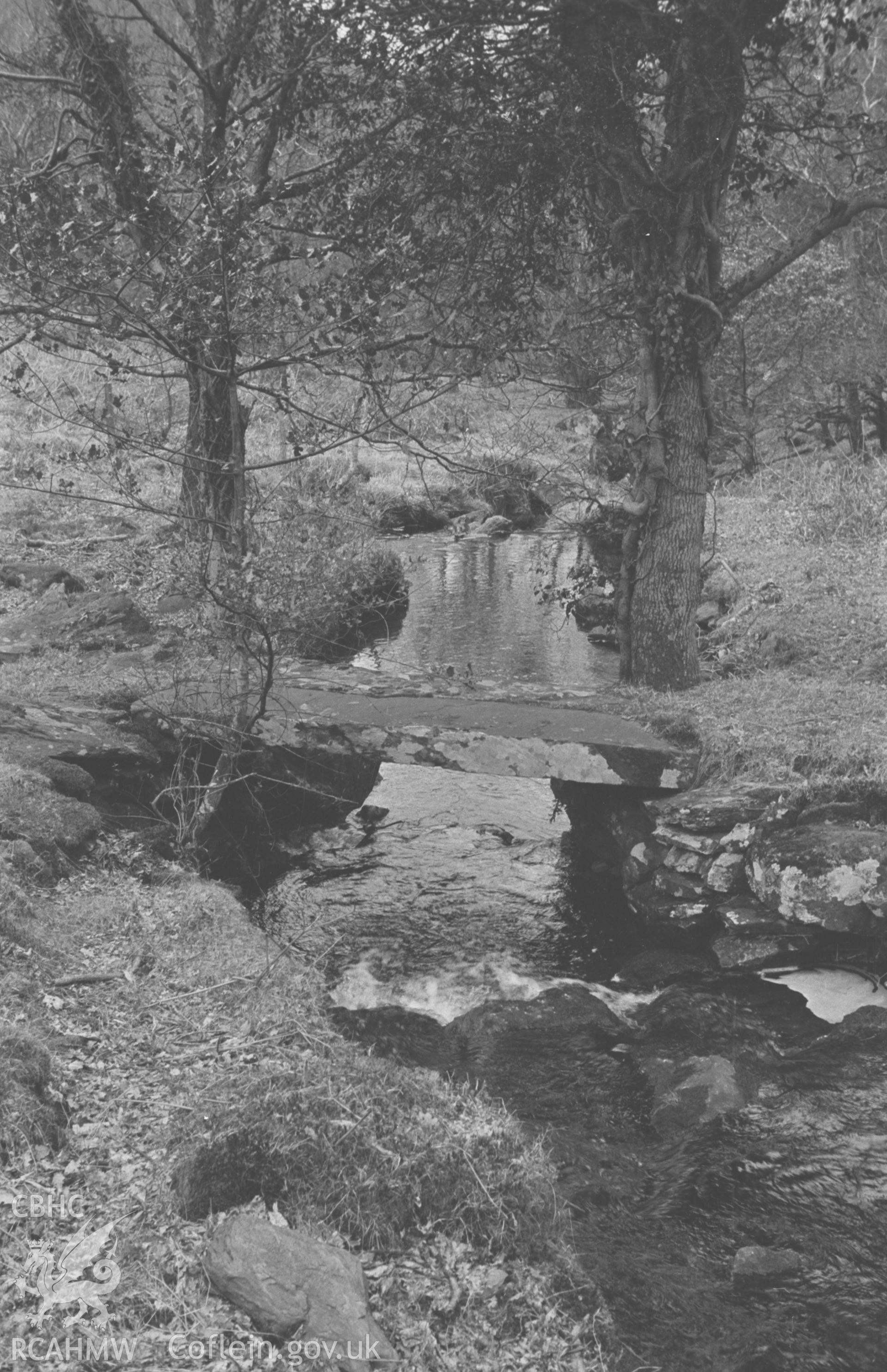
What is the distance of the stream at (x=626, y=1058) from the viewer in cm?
394

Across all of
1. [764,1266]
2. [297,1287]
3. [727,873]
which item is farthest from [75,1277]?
[727,873]

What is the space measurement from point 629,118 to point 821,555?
7.44 meters

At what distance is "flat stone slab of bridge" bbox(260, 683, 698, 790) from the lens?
7.45 m

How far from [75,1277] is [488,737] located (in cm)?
495

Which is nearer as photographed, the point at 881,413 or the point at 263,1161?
the point at 263,1161

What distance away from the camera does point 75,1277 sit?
3260 mm

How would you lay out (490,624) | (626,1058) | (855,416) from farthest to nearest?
1. (855,416)
2. (490,624)
3. (626,1058)

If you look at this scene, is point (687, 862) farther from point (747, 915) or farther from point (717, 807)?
point (747, 915)

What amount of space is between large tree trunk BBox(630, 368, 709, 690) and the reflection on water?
97 cm

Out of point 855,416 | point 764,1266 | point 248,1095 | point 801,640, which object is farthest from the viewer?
point 855,416

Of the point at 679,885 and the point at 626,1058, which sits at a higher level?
the point at 679,885

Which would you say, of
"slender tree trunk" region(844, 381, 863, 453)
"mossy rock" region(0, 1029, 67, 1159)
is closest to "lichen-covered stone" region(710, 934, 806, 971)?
"mossy rock" region(0, 1029, 67, 1159)

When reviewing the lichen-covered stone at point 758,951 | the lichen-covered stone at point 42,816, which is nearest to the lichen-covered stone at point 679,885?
the lichen-covered stone at point 758,951

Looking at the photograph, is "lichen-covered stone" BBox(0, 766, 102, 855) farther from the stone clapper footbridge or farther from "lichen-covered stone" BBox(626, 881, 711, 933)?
"lichen-covered stone" BBox(626, 881, 711, 933)
